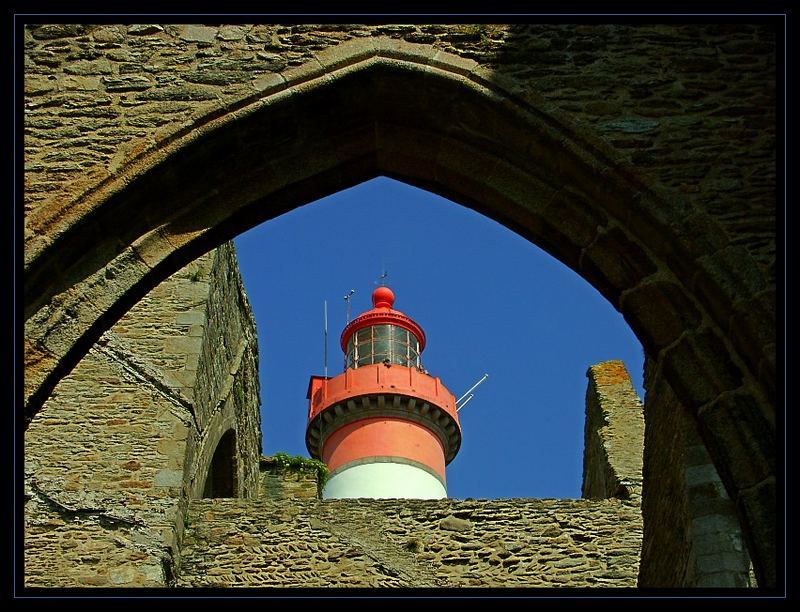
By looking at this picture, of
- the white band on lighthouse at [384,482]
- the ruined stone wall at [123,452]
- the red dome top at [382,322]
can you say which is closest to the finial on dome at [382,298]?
the red dome top at [382,322]

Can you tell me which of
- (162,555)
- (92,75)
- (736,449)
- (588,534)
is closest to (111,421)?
(162,555)

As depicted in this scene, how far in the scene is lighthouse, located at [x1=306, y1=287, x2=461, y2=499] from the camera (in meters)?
19.5

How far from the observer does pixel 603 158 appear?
5.09 metres

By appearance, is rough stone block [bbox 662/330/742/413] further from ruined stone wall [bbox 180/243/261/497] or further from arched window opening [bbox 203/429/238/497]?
arched window opening [bbox 203/429/238/497]

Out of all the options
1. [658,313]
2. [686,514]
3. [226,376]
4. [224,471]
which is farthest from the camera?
[224,471]

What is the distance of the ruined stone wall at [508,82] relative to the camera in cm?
505

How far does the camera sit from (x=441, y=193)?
5.68 metres

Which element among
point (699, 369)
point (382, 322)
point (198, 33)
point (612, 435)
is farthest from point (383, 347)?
point (699, 369)

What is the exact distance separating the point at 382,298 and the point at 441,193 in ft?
64.7

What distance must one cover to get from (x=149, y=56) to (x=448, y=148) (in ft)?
4.12

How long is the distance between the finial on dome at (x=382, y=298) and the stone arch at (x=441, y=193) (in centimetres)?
1943

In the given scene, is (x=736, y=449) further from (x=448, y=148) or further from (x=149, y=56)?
(x=149, y=56)

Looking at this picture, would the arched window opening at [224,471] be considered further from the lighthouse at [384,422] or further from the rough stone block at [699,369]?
the rough stone block at [699,369]

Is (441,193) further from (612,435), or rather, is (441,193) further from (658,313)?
(612,435)
